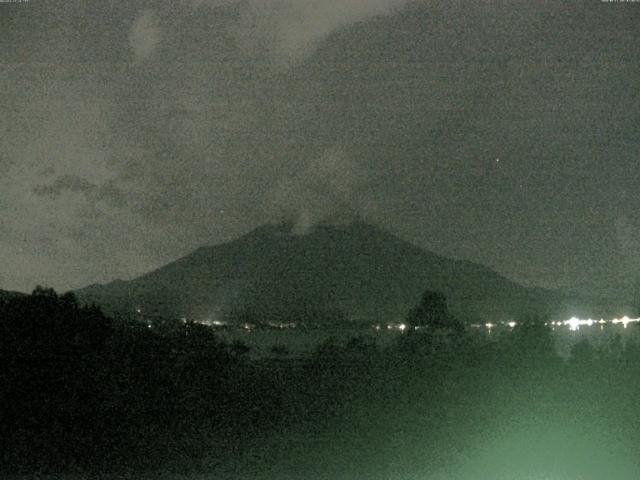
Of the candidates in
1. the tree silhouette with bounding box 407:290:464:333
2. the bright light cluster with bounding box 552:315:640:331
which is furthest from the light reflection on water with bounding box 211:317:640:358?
the tree silhouette with bounding box 407:290:464:333

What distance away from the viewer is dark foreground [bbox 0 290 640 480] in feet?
41.9

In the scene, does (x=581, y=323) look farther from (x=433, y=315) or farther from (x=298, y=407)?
(x=298, y=407)

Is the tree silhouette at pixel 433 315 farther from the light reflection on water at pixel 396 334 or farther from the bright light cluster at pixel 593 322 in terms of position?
the bright light cluster at pixel 593 322

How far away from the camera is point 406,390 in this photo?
15906mm

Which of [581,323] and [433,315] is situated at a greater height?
[433,315]

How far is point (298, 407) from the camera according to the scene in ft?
51.3

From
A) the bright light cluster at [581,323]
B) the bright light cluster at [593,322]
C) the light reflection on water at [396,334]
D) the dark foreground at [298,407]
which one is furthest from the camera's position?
the bright light cluster at [593,322]

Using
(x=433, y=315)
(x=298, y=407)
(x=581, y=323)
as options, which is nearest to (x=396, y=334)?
(x=433, y=315)

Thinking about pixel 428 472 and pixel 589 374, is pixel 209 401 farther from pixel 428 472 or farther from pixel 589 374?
pixel 589 374

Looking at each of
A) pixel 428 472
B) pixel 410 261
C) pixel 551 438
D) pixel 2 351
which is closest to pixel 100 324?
pixel 2 351

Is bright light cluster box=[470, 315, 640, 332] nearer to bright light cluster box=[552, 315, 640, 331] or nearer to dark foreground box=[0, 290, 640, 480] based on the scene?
bright light cluster box=[552, 315, 640, 331]

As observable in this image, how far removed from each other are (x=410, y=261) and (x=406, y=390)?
42.5 m

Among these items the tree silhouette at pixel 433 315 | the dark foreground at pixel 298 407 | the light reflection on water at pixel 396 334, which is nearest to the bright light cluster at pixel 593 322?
the light reflection on water at pixel 396 334

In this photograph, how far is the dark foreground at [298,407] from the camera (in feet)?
41.9
